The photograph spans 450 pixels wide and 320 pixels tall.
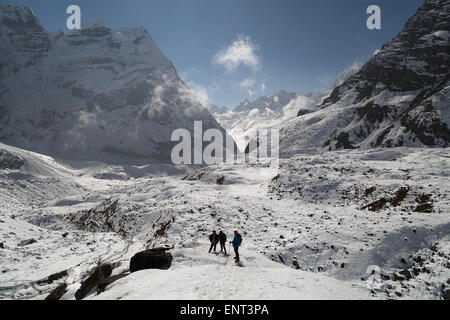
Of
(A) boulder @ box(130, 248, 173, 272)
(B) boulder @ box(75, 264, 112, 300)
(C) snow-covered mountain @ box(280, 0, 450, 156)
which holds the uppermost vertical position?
(C) snow-covered mountain @ box(280, 0, 450, 156)

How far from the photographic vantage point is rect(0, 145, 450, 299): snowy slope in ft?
36.5

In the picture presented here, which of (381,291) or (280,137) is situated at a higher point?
(280,137)

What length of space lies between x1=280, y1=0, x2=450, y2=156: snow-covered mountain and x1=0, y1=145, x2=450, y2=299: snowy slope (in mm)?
24117

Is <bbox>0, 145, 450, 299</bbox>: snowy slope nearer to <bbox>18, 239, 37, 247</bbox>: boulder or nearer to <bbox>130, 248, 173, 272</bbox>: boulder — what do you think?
<bbox>130, 248, 173, 272</bbox>: boulder

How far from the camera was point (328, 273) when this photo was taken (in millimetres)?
14047

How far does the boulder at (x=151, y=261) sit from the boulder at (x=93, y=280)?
5.17 ft

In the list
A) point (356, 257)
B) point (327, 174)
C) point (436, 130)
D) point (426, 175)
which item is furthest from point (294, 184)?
point (436, 130)

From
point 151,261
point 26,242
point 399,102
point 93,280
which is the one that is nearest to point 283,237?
point 151,261

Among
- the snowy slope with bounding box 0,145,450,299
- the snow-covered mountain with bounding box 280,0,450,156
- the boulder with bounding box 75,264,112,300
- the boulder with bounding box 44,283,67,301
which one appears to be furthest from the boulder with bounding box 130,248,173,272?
the snow-covered mountain with bounding box 280,0,450,156

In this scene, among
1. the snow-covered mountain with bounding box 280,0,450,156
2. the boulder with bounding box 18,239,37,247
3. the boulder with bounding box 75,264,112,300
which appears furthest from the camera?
the snow-covered mountain with bounding box 280,0,450,156

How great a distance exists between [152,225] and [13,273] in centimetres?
1173

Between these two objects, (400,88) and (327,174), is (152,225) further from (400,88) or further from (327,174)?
(400,88)

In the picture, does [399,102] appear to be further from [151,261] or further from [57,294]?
[57,294]

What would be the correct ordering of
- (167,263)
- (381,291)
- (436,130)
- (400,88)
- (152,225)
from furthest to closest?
1. (400,88)
2. (436,130)
3. (152,225)
4. (167,263)
5. (381,291)
